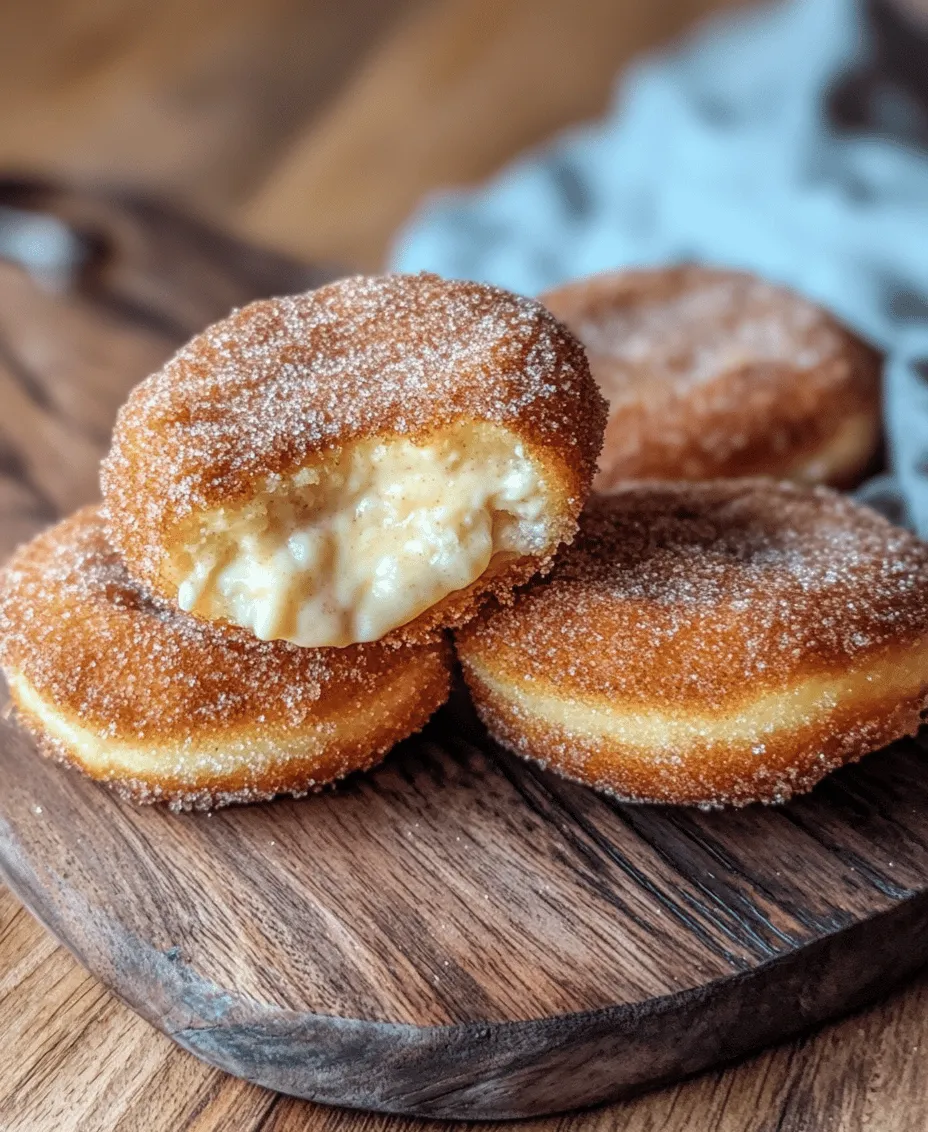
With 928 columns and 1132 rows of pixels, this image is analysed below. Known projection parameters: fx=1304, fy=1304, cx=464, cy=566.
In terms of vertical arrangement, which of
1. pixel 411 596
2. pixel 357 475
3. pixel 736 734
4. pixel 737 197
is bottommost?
pixel 737 197

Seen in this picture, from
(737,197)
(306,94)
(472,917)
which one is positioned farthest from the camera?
(306,94)

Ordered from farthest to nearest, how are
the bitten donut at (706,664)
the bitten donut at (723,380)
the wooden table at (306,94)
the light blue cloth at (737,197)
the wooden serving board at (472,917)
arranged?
the wooden table at (306,94)
the light blue cloth at (737,197)
the bitten donut at (723,380)
the bitten donut at (706,664)
the wooden serving board at (472,917)

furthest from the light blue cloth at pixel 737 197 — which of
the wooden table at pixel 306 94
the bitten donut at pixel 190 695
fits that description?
the bitten donut at pixel 190 695

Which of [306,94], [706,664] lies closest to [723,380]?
[706,664]

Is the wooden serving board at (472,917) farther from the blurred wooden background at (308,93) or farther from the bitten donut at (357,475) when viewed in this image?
the blurred wooden background at (308,93)

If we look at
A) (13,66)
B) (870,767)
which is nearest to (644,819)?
(870,767)

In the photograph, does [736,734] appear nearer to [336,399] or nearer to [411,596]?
[411,596]

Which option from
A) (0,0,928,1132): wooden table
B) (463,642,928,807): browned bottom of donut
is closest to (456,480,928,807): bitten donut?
(463,642,928,807): browned bottom of donut

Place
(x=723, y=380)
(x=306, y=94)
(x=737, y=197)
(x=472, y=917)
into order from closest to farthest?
(x=472, y=917) < (x=723, y=380) < (x=737, y=197) < (x=306, y=94)
